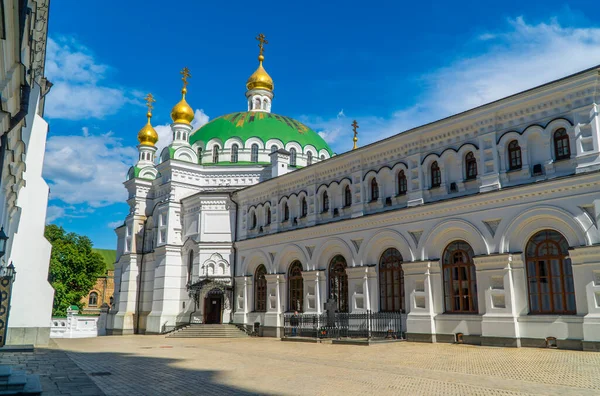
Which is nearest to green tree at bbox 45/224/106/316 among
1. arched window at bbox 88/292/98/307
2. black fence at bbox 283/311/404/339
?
arched window at bbox 88/292/98/307

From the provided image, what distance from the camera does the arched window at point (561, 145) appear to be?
52.9 ft

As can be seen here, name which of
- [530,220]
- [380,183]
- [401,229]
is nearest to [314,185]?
[380,183]

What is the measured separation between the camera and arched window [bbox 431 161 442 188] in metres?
19.7

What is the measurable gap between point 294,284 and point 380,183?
7.44m

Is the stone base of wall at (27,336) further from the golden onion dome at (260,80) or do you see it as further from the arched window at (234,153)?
the golden onion dome at (260,80)

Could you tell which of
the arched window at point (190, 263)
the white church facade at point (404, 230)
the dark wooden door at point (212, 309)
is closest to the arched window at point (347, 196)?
the white church facade at point (404, 230)

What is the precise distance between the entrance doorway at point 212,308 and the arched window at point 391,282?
38.9 ft

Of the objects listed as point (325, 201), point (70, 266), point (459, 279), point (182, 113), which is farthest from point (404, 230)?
point (70, 266)

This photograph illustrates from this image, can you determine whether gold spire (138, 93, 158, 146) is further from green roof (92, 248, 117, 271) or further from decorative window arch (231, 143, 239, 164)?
green roof (92, 248, 117, 271)

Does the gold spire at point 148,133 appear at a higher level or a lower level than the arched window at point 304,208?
higher

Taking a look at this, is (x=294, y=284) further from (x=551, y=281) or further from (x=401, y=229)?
(x=551, y=281)

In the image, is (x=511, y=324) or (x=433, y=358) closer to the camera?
(x=433, y=358)

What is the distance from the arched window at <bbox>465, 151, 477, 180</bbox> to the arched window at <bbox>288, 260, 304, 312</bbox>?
33.3 ft

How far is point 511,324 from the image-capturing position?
16094 mm
